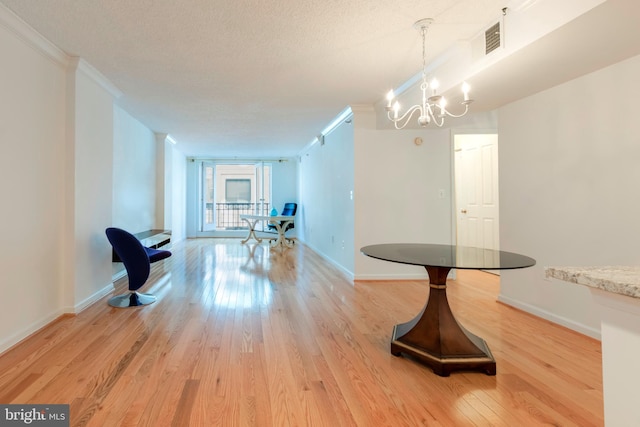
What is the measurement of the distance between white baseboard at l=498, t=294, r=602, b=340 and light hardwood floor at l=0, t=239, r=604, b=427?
59 millimetres

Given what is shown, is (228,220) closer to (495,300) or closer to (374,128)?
(374,128)

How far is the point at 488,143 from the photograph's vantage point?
4957 mm

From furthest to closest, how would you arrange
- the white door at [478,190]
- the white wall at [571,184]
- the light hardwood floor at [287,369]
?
the white door at [478,190]
the white wall at [571,184]
the light hardwood floor at [287,369]

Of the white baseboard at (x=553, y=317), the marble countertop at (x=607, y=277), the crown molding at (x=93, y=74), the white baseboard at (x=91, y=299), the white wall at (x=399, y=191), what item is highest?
the crown molding at (x=93, y=74)

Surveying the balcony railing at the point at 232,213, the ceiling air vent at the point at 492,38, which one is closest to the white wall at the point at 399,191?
the ceiling air vent at the point at 492,38

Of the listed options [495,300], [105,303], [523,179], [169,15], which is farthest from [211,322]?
[523,179]

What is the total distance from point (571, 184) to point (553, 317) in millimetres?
1070

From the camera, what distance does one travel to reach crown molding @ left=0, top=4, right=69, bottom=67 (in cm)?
215

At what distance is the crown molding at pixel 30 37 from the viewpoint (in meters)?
2.15

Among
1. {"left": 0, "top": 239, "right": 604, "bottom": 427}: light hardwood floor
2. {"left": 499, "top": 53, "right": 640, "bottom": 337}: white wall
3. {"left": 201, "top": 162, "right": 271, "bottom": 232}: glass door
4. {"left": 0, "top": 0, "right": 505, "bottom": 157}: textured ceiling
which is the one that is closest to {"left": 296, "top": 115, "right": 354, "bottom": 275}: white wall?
{"left": 0, "top": 0, "right": 505, "bottom": 157}: textured ceiling

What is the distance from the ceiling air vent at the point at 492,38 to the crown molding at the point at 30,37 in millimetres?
3128

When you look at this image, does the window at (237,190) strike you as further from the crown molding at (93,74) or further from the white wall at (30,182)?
the white wall at (30,182)

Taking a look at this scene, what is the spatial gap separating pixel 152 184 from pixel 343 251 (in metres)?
3.40

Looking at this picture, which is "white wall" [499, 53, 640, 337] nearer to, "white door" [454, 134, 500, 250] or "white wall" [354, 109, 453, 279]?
"white wall" [354, 109, 453, 279]
